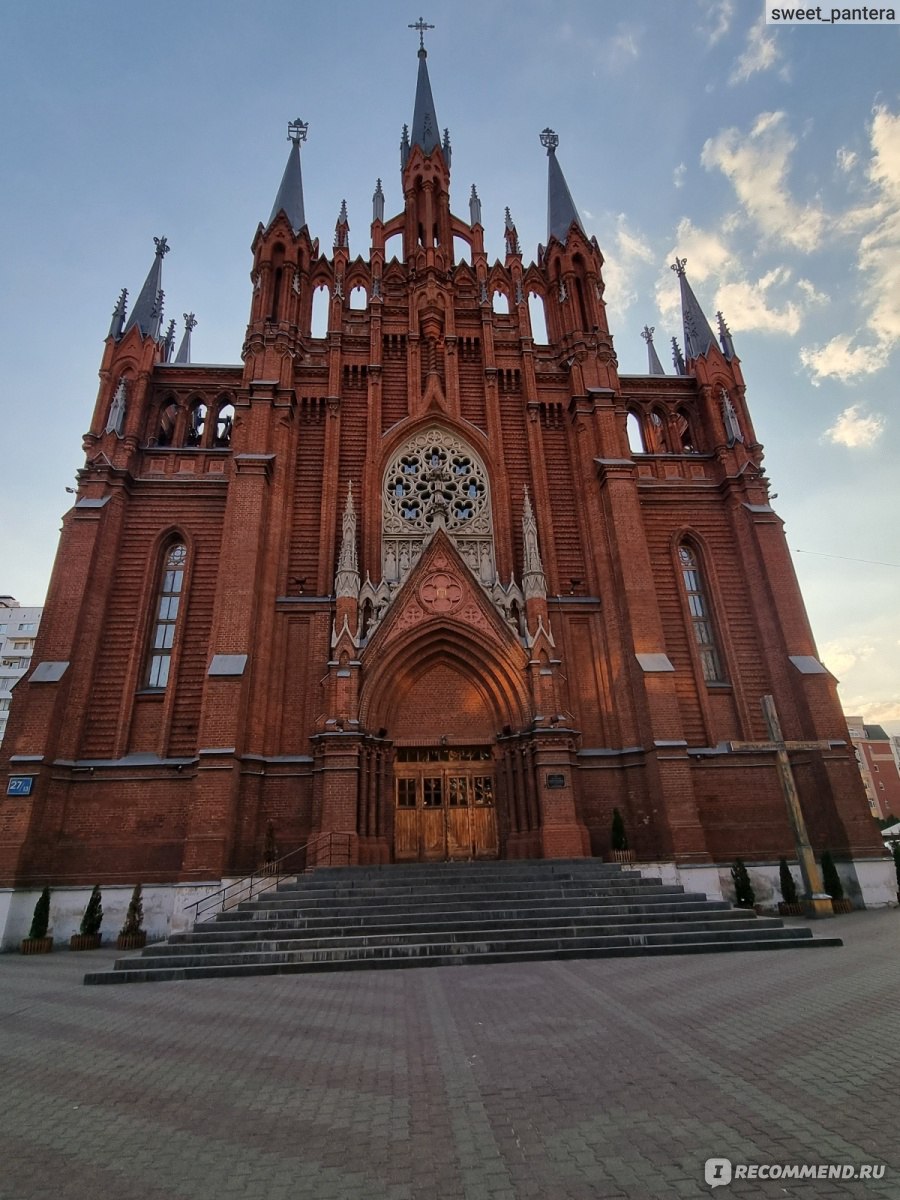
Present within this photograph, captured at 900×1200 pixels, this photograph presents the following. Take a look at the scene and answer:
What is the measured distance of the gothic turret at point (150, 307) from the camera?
22661mm

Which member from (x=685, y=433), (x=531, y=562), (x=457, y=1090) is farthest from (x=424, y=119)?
(x=457, y=1090)

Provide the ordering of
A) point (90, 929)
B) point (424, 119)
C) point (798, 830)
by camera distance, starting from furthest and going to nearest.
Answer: point (424, 119) → point (90, 929) → point (798, 830)

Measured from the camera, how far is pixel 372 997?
815 cm

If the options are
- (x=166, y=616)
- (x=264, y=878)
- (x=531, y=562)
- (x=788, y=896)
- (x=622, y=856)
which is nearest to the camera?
→ (x=264, y=878)

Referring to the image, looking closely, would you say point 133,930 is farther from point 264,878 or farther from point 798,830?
point 798,830

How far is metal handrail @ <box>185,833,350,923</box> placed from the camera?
571 inches

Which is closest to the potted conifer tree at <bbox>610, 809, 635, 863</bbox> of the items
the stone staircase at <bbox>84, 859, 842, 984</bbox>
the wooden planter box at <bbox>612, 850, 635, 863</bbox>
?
the wooden planter box at <bbox>612, 850, 635, 863</bbox>

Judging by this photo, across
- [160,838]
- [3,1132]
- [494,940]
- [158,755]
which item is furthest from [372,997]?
[158,755]

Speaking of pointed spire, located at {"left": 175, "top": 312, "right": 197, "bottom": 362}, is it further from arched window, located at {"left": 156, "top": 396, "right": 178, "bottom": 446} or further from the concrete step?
the concrete step

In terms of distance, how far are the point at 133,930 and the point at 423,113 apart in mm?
35099

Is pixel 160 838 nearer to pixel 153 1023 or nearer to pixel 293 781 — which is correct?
pixel 293 781

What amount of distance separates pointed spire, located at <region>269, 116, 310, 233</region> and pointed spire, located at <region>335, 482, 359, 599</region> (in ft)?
44.2

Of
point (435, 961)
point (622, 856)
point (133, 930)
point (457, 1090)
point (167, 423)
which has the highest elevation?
point (167, 423)

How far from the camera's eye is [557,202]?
27.2 metres
